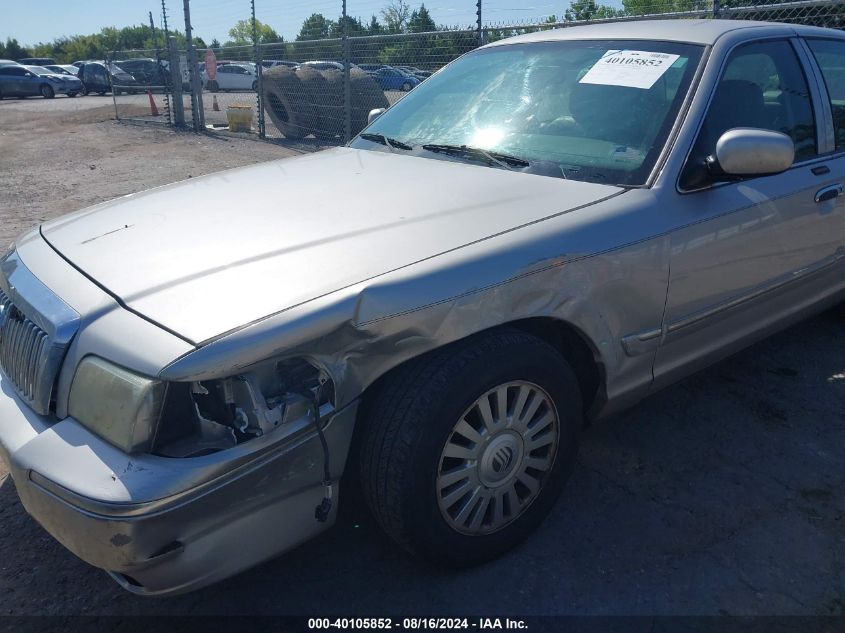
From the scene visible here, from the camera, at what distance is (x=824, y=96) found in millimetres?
3400

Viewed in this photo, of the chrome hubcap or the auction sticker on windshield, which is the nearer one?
the chrome hubcap

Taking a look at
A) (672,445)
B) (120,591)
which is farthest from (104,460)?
(672,445)

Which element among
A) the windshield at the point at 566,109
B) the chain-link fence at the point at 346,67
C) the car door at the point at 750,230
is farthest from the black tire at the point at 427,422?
the chain-link fence at the point at 346,67

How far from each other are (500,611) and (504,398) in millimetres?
669

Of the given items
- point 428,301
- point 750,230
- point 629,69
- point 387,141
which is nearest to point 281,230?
point 428,301

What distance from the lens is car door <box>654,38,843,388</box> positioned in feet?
8.74

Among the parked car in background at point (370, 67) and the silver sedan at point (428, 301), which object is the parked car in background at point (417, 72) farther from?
the silver sedan at point (428, 301)

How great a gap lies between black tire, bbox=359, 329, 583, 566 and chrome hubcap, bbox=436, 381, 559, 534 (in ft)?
0.14

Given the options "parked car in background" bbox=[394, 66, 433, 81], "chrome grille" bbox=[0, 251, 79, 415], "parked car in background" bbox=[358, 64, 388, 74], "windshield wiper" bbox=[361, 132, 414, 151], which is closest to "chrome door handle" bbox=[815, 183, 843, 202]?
"windshield wiper" bbox=[361, 132, 414, 151]

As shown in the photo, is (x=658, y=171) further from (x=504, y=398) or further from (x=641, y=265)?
(x=504, y=398)

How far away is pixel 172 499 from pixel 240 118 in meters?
14.1

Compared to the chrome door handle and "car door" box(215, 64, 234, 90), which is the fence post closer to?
the chrome door handle

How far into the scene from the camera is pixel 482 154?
2.98m

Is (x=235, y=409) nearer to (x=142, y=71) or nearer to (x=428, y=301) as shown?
(x=428, y=301)
